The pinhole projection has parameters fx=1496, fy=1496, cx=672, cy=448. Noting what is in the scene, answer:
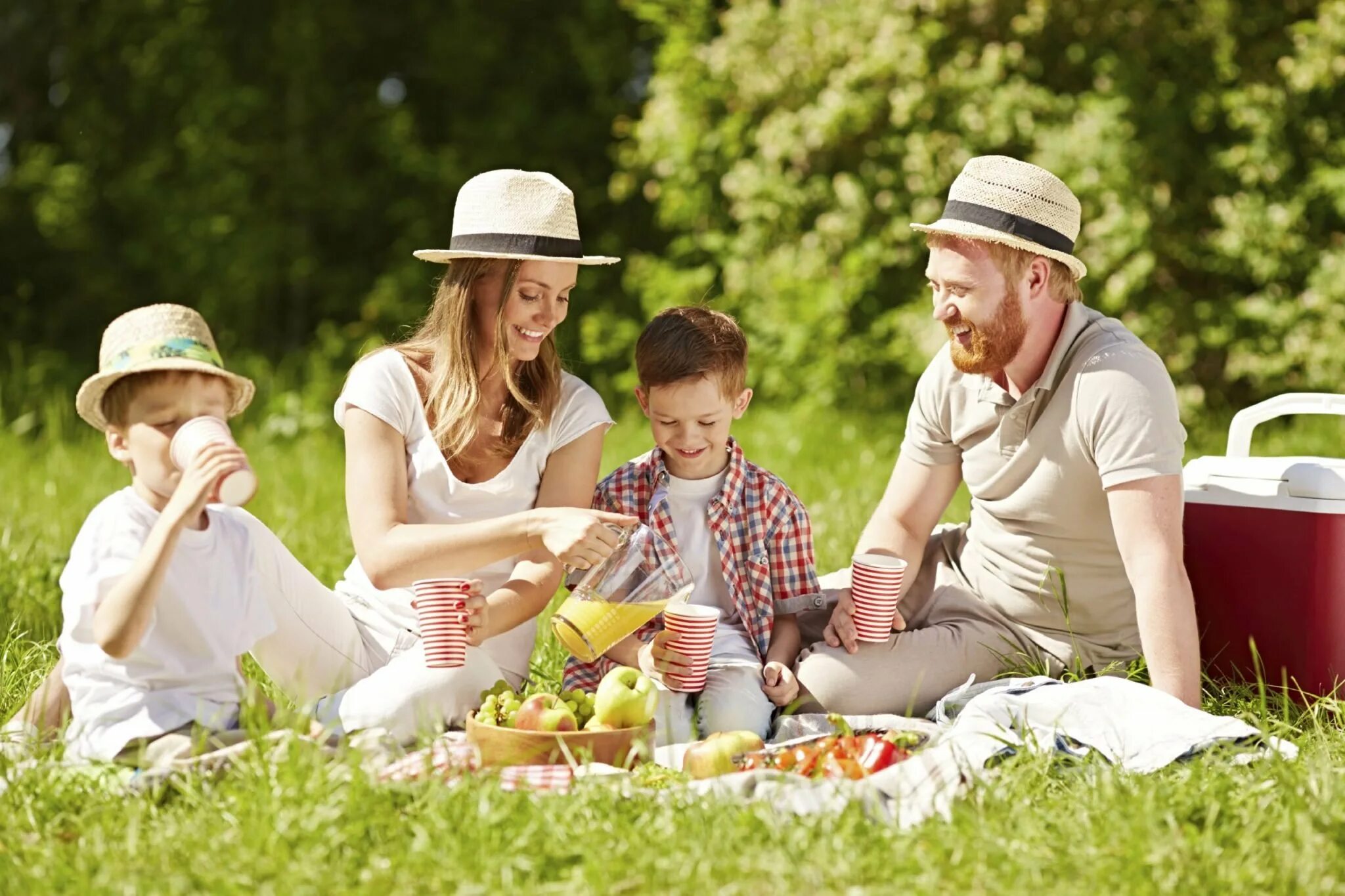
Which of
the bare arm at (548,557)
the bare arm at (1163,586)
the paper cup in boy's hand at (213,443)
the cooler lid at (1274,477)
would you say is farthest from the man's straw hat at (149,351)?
the cooler lid at (1274,477)

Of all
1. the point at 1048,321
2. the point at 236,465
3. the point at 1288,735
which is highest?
the point at 1048,321

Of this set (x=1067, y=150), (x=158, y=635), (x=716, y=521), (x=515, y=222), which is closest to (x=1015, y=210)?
(x=716, y=521)

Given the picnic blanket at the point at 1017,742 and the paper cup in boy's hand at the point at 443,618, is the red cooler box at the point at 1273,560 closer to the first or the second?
the picnic blanket at the point at 1017,742

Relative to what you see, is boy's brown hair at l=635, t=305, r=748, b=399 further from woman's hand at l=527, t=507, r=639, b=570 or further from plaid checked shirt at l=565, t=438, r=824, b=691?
woman's hand at l=527, t=507, r=639, b=570

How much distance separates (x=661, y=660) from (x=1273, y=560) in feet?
5.20

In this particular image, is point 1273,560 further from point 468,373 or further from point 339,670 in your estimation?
point 339,670

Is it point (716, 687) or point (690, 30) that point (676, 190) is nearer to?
point (690, 30)

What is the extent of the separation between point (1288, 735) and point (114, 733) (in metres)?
2.56

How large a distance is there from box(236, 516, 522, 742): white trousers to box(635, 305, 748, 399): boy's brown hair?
828 millimetres

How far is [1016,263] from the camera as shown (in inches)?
146

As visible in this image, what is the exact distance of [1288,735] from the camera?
3432 millimetres

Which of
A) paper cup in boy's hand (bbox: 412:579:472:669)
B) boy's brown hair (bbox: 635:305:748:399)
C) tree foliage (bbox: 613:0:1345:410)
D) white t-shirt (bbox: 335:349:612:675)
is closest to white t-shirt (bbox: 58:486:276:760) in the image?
paper cup in boy's hand (bbox: 412:579:472:669)

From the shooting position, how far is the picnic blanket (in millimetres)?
2875

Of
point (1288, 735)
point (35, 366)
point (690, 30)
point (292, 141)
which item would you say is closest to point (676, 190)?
point (690, 30)
